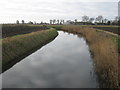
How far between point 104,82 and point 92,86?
0.79 meters

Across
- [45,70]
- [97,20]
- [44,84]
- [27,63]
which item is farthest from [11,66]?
[97,20]

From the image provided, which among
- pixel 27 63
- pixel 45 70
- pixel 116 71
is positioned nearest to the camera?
pixel 116 71

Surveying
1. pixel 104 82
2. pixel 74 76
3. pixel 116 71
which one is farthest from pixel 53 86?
pixel 116 71

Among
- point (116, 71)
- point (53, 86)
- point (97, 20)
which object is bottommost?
point (53, 86)

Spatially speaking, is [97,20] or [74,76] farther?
[97,20]

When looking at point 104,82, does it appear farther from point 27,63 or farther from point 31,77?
point 27,63

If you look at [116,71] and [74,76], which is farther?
[74,76]

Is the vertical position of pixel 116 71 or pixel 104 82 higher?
pixel 116 71

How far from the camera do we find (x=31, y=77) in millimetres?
11945

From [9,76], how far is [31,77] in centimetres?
174

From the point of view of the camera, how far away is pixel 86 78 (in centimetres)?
1155

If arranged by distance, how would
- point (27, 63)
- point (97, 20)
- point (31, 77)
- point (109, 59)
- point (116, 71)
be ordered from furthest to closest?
point (97, 20), point (27, 63), point (31, 77), point (109, 59), point (116, 71)

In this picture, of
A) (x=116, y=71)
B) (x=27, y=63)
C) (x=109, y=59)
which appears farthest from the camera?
(x=27, y=63)

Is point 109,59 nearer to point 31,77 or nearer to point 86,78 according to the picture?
point 86,78
